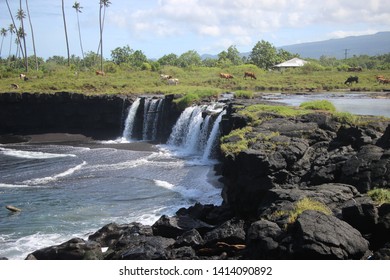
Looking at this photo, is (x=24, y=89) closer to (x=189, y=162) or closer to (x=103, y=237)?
(x=189, y=162)

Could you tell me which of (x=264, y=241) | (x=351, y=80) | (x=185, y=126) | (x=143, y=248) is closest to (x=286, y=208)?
(x=264, y=241)

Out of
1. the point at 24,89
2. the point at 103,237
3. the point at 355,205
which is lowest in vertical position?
the point at 103,237

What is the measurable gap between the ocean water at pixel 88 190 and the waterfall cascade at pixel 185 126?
1.11 metres

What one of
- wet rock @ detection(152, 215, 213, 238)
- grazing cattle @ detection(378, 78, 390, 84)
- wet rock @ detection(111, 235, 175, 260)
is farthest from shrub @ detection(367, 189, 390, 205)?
grazing cattle @ detection(378, 78, 390, 84)

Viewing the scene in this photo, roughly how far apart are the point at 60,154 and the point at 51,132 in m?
11.1

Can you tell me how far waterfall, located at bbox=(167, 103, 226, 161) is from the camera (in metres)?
28.8

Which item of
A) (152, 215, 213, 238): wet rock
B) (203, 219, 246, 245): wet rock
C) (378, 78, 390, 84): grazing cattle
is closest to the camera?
(203, 219, 246, 245): wet rock

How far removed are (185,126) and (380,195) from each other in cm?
2312

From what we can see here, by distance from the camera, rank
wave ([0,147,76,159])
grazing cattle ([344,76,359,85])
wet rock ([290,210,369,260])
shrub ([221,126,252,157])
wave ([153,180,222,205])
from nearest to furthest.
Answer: wet rock ([290,210,369,260]) < shrub ([221,126,252,157]) < wave ([153,180,222,205]) < wave ([0,147,76,159]) < grazing cattle ([344,76,359,85])

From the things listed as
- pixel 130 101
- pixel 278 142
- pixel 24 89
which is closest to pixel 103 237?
pixel 278 142

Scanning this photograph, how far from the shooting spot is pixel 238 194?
16453mm

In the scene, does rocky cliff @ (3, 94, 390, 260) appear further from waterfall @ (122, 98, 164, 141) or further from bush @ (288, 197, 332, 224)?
waterfall @ (122, 98, 164, 141)

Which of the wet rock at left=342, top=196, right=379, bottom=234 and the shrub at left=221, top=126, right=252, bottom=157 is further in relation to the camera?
the shrub at left=221, top=126, right=252, bottom=157

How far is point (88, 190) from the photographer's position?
73.2 ft
